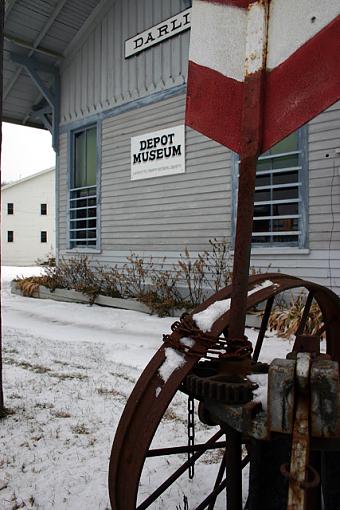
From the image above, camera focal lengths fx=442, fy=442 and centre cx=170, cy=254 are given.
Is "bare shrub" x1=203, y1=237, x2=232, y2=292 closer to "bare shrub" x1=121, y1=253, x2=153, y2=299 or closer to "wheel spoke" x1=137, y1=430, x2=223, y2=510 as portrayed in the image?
"bare shrub" x1=121, y1=253, x2=153, y2=299

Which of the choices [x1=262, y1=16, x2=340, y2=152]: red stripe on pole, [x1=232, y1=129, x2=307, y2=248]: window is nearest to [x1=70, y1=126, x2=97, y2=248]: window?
[x1=232, y1=129, x2=307, y2=248]: window

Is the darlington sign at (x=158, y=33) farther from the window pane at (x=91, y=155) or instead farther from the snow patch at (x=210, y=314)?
the snow patch at (x=210, y=314)

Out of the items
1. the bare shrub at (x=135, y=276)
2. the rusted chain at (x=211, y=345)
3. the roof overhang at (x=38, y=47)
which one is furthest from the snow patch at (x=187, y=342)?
the roof overhang at (x=38, y=47)

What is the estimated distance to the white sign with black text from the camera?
8836mm

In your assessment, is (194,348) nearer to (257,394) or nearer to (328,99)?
(257,394)

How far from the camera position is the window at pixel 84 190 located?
36.5 feet

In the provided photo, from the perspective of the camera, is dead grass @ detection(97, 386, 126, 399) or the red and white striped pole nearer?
the red and white striped pole

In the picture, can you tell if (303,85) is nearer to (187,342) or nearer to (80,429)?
(187,342)

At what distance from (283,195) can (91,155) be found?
5774mm

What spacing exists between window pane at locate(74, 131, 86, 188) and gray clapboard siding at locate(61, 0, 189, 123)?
21.3 inches

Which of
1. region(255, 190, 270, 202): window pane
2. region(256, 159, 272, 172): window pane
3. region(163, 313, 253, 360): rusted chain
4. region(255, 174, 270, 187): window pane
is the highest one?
region(256, 159, 272, 172): window pane

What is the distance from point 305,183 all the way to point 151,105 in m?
4.15

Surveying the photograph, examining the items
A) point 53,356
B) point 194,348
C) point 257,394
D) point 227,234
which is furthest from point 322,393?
point 227,234

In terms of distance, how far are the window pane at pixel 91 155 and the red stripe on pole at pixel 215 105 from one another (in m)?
9.65
